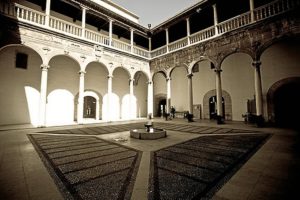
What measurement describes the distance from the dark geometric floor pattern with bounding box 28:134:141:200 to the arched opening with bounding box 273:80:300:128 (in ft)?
32.4

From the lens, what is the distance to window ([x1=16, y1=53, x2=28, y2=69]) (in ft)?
30.0

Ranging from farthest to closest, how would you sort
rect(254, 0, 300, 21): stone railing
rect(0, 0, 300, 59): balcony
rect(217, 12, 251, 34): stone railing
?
rect(217, 12, 251, 34): stone railing < rect(0, 0, 300, 59): balcony < rect(254, 0, 300, 21): stone railing

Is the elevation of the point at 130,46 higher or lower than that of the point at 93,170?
higher

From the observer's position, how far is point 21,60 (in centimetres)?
927

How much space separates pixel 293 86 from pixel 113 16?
43.3ft

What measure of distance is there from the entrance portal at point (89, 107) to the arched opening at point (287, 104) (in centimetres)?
1308

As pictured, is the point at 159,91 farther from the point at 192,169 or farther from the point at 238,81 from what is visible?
the point at 192,169

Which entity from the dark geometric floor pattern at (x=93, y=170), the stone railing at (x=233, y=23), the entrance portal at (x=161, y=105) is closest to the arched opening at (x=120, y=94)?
the entrance portal at (x=161, y=105)

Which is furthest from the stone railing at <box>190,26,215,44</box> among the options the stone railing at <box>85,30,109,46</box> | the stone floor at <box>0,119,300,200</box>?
the stone floor at <box>0,119,300,200</box>

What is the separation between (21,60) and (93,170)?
1029cm

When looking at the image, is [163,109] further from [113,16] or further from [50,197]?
[50,197]

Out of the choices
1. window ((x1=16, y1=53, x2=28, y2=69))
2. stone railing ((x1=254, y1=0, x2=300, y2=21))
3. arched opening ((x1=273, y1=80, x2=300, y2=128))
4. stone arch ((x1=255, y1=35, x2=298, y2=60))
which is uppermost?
stone railing ((x1=254, y1=0, x2=300, y2=21))

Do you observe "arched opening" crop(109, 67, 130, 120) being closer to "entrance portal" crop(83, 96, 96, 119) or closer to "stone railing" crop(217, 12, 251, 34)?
"entrance portal" crop(83, 96, 96, 119)

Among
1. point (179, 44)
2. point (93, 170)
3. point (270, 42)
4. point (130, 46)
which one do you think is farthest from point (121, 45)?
point (93, 170)
